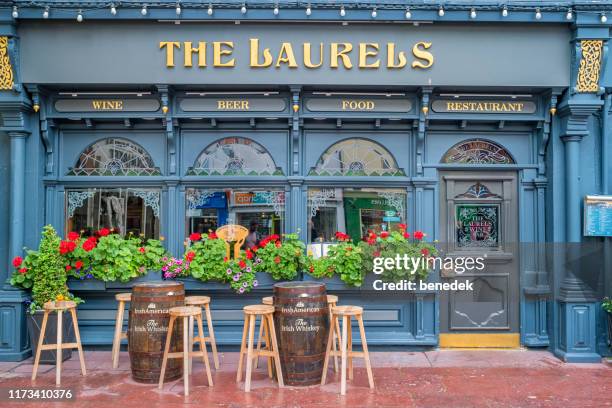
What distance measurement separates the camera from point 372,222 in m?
8.31

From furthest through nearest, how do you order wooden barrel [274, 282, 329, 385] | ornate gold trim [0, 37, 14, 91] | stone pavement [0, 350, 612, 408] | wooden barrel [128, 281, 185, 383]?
ornate gold trim [0, 37, 14, 91] < wooden barrel [128, 281, 185, 383] < wooden barrel [274, 282, 329, 385] < stone pavement [0, 350, 612, 408]

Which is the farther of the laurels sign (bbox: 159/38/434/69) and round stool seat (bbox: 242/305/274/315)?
the laurels sign (bbox: 159/38/434/69)

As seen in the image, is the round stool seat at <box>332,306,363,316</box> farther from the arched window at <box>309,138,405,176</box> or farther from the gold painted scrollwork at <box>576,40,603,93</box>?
the gold painted scrollwork at <box>576,40,603,93</box>

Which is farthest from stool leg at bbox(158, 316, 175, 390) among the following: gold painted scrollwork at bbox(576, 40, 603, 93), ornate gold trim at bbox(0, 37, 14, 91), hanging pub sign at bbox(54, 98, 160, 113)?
gold painted scrollwork at bbox(576, 40, 603, 93)

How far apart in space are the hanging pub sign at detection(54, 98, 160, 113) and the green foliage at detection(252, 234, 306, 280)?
2656mm

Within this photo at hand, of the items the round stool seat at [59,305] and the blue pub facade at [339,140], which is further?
the blue pub facade at [339,140]

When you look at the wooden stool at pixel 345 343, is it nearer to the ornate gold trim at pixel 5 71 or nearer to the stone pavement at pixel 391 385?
the stone pavement at pixel 391 385

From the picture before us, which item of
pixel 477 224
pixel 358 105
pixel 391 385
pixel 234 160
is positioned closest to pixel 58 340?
pixel 234 160

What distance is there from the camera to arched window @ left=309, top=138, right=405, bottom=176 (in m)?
8.30

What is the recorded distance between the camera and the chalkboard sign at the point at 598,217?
308 inches
